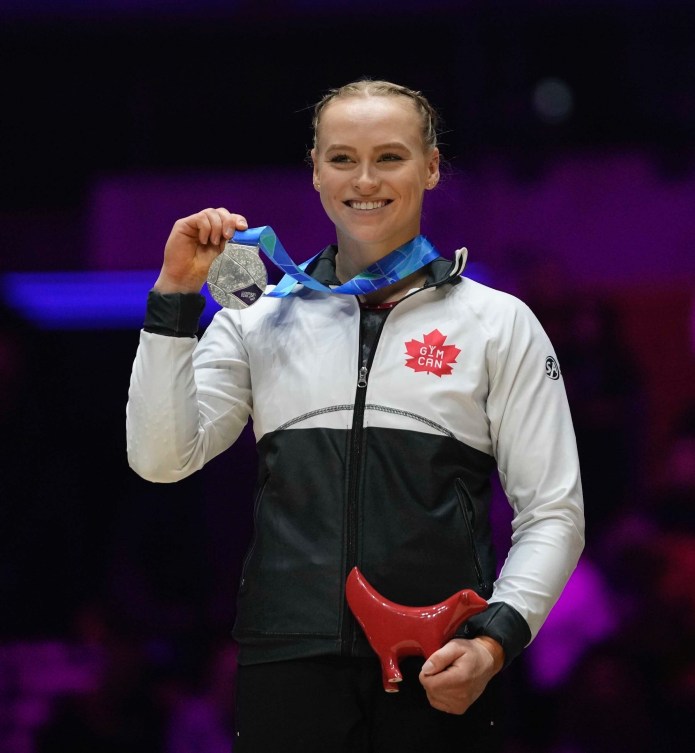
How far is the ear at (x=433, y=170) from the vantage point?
2168 mm

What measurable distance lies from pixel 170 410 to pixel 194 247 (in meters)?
0.26

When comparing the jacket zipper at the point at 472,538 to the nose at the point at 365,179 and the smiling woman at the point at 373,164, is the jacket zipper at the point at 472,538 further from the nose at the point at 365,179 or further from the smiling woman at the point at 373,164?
the nose at the point at 365,179

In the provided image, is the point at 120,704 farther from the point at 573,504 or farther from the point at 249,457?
the point at 573,504

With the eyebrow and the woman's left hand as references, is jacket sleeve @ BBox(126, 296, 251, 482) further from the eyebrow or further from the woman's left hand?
the woman's left hand

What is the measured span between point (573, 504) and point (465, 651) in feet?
1.04

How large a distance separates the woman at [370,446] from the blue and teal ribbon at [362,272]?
0.09 feet

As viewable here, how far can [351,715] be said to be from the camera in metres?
1.83

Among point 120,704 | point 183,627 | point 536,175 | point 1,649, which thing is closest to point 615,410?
point 536,175

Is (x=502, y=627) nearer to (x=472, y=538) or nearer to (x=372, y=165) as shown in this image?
(x=472, y=538)

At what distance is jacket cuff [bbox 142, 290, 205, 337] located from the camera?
1928 mm

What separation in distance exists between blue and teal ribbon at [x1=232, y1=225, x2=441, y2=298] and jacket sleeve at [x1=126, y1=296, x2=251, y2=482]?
20 cm

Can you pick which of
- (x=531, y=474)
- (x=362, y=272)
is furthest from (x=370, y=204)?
(x=531, y=474)

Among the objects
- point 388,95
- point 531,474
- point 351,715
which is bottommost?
point 351,715

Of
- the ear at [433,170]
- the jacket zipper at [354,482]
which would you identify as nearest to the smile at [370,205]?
the ear at [433,170]
